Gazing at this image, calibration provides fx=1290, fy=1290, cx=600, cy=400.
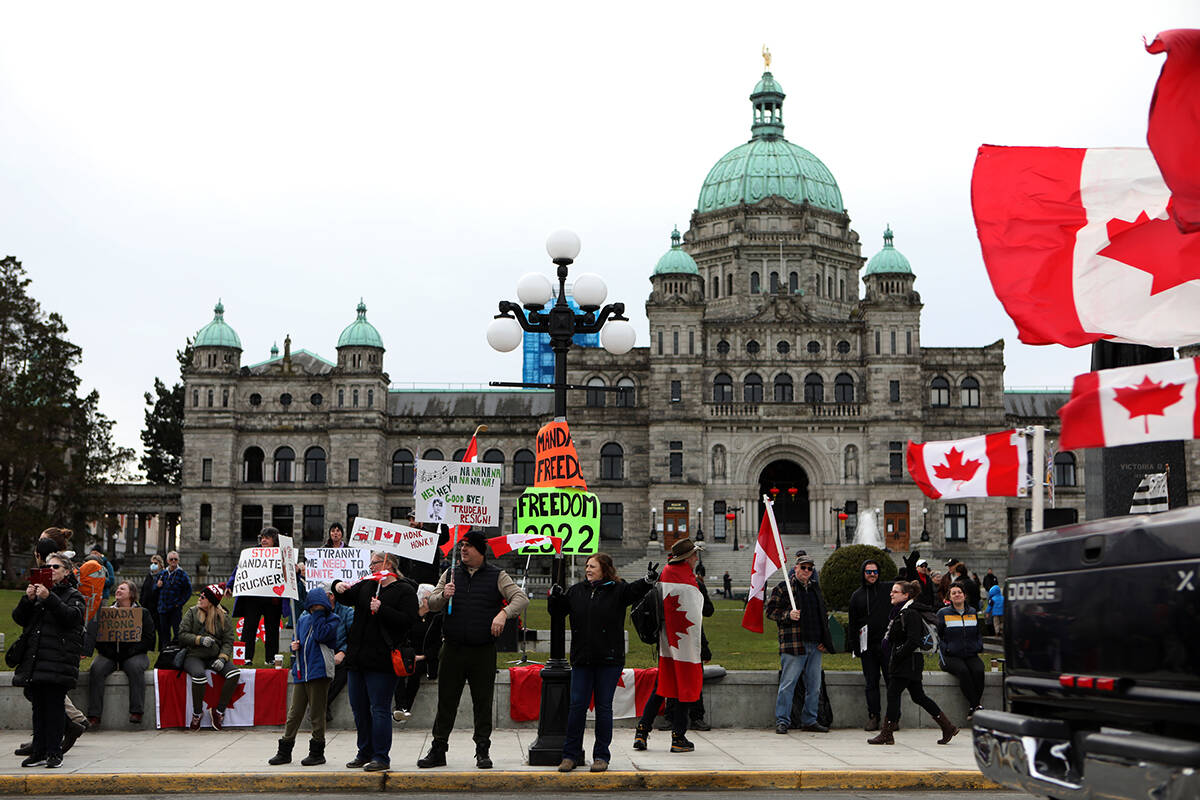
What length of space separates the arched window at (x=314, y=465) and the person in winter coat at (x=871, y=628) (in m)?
58.7

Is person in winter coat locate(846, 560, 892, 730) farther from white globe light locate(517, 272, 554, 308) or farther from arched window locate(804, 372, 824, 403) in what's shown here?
arched window locate(804, 372, 824, 403)

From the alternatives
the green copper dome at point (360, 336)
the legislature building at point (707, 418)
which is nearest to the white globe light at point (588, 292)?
the legislature building at point (707, 418)

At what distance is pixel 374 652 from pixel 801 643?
18.1ft

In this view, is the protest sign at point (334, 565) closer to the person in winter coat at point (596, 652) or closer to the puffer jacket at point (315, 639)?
the puffer jacket at point (315, 639)

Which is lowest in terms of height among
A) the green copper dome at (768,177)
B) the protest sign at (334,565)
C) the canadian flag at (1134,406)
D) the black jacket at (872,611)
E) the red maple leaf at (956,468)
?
the black jacket at (872,611)

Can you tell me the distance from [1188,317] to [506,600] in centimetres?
671

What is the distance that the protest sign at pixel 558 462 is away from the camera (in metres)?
15.0

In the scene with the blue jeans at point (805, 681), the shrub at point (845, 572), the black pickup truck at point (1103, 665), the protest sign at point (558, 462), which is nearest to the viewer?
the black pickup truck at point (1103, 665)

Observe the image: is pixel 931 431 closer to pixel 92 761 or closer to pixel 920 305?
pixel 920 305

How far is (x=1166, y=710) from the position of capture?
7055mm

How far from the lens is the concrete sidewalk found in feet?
40.3

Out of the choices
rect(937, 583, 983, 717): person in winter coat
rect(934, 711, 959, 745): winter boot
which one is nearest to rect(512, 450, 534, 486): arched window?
rect(937, 583, 983, 717): person in winter coat

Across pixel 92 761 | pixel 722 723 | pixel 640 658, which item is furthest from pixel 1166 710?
pixel 640 658

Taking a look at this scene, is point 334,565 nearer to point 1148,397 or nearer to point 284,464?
point 1148,397
